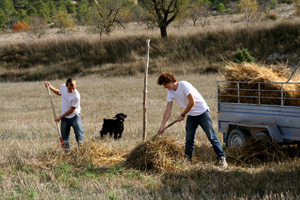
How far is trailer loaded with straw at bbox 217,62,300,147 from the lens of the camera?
235 inches

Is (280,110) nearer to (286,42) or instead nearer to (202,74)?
(202,74)

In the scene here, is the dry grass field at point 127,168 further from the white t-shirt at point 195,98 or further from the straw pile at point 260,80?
the straw pile at point 260,80

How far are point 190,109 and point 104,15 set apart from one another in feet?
114

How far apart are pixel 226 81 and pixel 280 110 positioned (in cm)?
132

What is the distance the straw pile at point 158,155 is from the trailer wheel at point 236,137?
48.4 inches

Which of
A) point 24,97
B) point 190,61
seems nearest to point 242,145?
point 24,97

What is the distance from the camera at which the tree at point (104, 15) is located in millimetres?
37531

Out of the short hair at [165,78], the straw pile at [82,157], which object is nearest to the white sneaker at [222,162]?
the short hair at [165,78]

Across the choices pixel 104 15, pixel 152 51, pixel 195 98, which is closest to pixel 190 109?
pixel 195 98

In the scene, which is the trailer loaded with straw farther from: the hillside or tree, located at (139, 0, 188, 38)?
tree, located at (139, 0, 188, 38)

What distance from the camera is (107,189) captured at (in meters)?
4.89

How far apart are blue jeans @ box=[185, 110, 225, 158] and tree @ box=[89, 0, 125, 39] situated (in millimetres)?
31282

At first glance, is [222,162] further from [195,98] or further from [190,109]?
[195,98]

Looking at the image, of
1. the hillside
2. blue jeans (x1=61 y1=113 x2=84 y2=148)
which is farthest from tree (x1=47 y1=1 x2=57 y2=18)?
blue jeans (x1=61 y1=113 x2=84 y2=148)
